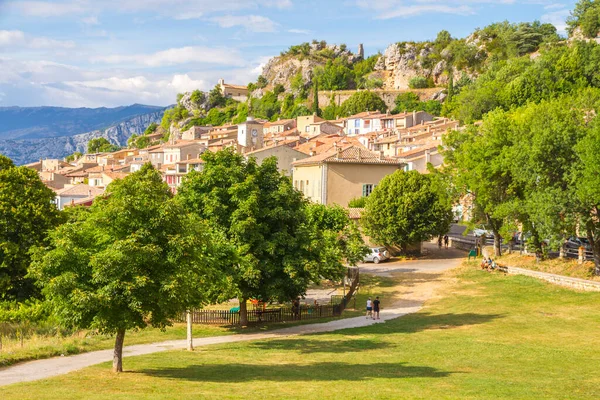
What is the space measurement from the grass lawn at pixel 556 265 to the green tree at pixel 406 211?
683 cm

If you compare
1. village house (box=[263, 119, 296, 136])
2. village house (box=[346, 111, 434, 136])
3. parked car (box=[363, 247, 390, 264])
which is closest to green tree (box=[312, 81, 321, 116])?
village house (box=[263, 119, 296, 136])

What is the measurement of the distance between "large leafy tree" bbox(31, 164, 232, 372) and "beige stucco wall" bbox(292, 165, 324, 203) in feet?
149

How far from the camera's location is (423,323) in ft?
125

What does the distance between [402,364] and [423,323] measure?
11.1m

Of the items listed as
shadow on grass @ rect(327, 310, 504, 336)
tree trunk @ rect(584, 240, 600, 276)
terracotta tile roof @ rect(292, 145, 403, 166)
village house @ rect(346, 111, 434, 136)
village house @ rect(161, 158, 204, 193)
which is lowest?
shadow on grass @ rect(327, 310, 504, 336)

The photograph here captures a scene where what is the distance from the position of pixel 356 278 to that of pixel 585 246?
15.6 metres

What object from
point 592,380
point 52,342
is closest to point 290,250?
point 52,342

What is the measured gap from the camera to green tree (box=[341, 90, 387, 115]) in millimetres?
163350

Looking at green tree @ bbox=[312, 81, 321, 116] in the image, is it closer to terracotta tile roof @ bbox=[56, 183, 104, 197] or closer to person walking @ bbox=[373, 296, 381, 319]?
terracotta tile roof @ bbox=[56, 183, 104, 197]

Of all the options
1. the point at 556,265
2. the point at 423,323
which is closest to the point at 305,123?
the point at 556,265

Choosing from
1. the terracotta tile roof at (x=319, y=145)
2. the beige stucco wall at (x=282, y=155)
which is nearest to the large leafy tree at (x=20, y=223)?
the beige stucco wall at (x=282, y=155)

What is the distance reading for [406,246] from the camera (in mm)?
63250

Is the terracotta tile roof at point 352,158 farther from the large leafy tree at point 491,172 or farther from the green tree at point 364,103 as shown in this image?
the green tree at point 364,103

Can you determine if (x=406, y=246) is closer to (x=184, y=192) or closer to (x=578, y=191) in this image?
(x=578, y=191)
